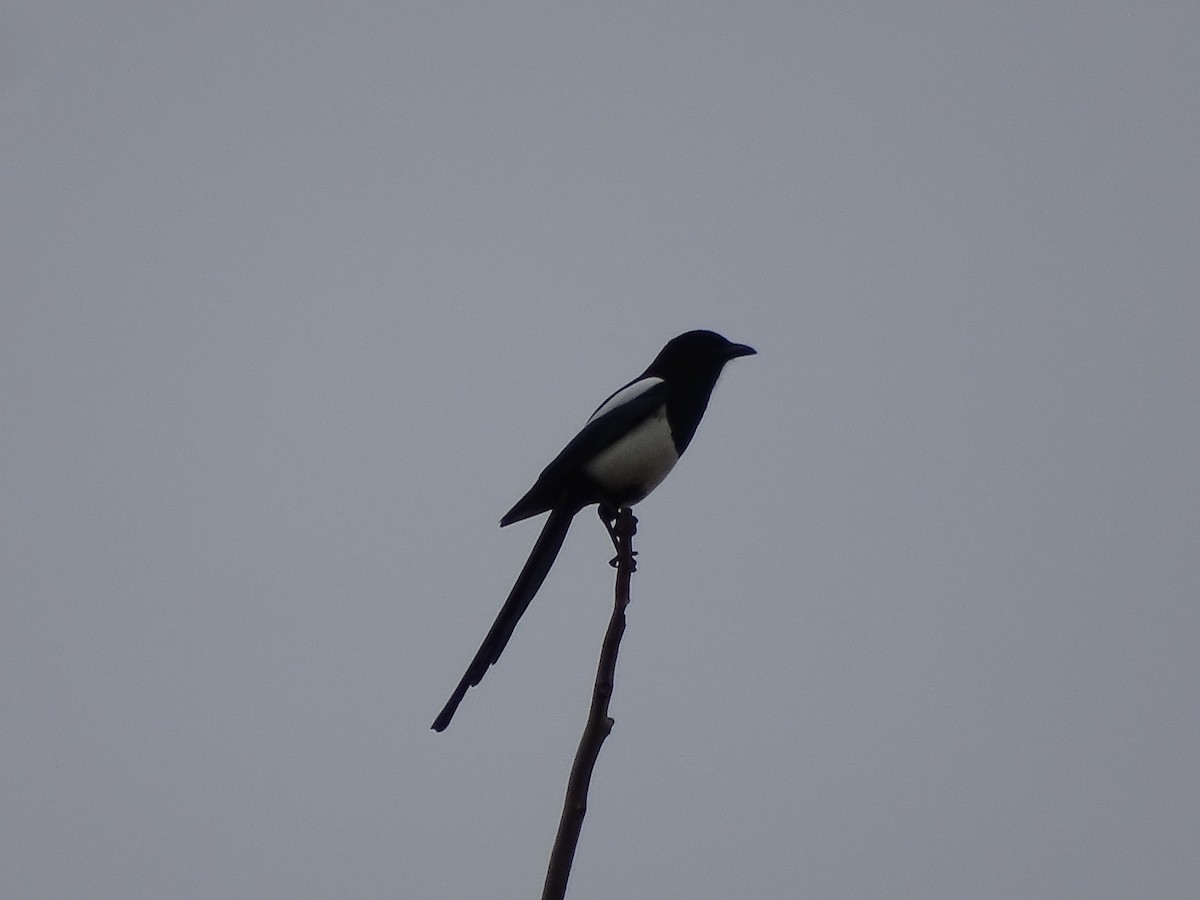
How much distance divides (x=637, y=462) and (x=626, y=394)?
338mm

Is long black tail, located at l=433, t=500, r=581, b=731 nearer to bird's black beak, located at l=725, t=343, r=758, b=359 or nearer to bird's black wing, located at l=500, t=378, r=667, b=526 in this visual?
bird's black wing, located at l=500, t=378, r=667, b=526

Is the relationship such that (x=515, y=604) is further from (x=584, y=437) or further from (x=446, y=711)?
(x=584, y=437)

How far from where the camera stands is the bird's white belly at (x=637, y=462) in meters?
3.43

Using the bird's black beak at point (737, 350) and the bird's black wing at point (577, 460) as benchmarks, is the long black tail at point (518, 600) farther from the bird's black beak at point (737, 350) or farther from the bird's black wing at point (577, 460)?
the bird's black beak at point (737, 350)

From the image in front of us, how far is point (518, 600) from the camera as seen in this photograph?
9.03 feet

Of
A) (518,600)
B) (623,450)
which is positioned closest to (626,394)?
(623,450)

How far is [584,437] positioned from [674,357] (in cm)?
64

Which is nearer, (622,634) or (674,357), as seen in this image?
(622,634)

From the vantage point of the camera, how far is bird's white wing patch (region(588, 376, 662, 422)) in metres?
3.67

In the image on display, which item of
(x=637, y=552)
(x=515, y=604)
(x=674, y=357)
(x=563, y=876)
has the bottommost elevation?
(x=563, y=876)

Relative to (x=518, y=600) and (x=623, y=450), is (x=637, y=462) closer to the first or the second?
(x=623, y=450)

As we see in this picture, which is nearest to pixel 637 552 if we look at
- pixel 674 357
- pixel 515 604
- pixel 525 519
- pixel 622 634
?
pixel 515 604

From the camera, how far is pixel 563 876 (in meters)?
1.58

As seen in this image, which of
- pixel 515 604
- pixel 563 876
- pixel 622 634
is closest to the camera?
pixel 563 876
